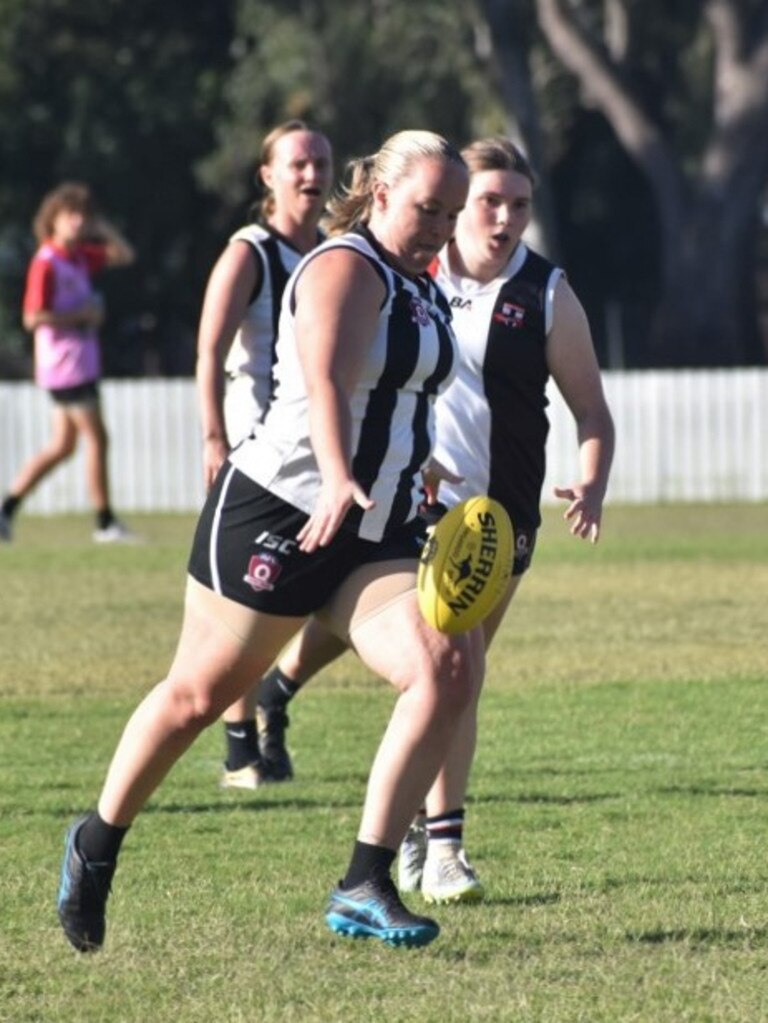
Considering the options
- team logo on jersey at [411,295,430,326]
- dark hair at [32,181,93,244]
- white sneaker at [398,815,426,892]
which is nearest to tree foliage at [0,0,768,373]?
dark hair at [32,181,93,244]

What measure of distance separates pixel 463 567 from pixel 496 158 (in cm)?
176

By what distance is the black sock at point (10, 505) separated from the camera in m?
17.8

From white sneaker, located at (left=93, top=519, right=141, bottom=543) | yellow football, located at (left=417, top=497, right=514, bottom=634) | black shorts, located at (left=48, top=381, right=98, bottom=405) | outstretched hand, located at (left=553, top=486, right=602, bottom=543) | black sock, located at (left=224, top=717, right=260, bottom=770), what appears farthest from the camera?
white sneaker, located at (left=93, top=519, right=141, bottom=543)

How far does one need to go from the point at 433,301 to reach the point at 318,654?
279 cm

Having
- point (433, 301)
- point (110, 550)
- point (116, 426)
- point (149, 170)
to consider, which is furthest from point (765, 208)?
point (433, 301)

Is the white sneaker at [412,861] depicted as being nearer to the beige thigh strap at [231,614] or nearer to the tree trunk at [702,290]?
the beige thigh strap at [231,614]

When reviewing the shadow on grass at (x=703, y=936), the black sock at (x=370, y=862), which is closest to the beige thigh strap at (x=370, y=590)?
the black sock at (x=370, y=862)

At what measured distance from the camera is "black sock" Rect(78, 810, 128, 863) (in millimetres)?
5910

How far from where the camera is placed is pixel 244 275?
8.36 meters

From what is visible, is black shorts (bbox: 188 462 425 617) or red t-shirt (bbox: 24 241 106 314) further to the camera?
red t-shirt (bbox: 24 241 106 314)

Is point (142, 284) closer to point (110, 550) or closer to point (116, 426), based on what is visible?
point (116, 426)

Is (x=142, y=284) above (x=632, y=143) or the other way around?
the other way around

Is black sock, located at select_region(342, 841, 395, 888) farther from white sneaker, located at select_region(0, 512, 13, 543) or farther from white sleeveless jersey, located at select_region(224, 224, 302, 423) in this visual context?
white sneaker, located at select_region(0, 512, 13, 543)

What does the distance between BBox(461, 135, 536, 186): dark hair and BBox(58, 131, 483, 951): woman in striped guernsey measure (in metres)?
1.19
